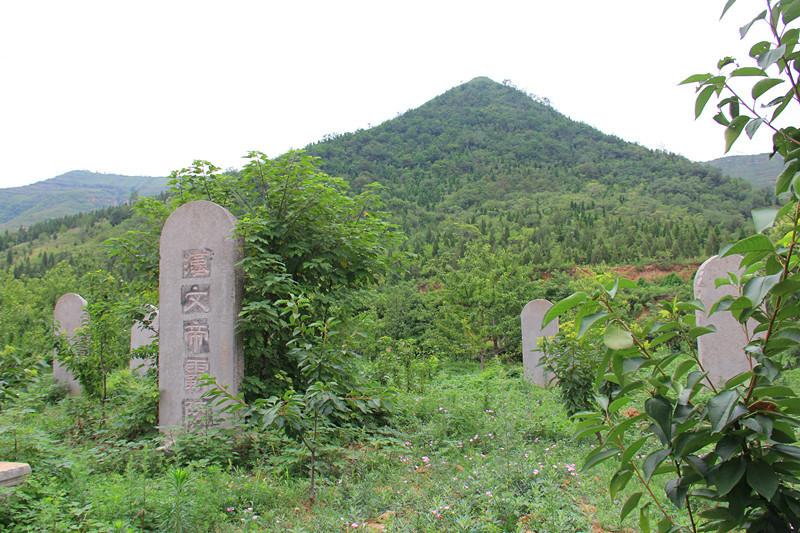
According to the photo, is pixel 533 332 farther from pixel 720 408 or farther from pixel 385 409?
pixel 720 408

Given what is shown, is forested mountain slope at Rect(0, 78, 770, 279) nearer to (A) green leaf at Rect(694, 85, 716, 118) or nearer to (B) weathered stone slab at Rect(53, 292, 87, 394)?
(B) weathered stone slab at Rect(53, 292, 87, 394)

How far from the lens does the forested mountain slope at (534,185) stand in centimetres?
2595

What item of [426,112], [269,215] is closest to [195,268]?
[269,215]

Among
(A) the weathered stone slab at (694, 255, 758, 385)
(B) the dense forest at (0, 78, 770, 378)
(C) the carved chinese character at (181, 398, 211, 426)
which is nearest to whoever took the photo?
(C) the carved chinese character at (181, 398, 211, 426)

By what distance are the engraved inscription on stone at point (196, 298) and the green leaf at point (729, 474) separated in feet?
17.9

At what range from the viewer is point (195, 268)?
5.79m

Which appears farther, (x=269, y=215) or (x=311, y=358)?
(x=269, y=215)

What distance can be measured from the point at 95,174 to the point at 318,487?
217561 mm

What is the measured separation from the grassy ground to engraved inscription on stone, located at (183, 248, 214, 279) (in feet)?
6.06

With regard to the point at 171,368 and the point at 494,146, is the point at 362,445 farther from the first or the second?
the point at 494,146

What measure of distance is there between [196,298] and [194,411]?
1282 millimetres

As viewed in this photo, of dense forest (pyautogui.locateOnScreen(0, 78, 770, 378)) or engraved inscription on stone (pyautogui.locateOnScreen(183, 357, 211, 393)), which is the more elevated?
dense forest (pyautogui.locateOnScreen(0, 78, 770, 378))

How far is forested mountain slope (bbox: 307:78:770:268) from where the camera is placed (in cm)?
2595

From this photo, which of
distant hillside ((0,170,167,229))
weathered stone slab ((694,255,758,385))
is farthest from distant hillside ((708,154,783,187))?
distant hillside ((0,170,167,229))
